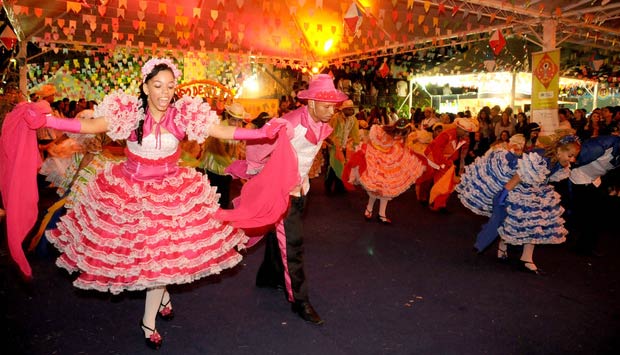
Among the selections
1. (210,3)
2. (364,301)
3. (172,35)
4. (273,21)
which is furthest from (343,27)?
(364,301)

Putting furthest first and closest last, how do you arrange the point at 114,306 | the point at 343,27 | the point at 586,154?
the point at 343,27
the point at 586,154
the point at 114,306

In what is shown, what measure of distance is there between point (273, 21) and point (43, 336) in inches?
510

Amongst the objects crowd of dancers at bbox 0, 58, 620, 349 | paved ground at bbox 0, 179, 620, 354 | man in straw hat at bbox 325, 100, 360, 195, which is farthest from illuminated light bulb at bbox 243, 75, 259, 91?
crowd of dancers at bbox 0, 58, 620, 349

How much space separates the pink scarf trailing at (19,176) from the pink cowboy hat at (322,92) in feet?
6.27

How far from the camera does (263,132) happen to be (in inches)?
122

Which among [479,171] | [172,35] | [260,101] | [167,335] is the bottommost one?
[167,335]

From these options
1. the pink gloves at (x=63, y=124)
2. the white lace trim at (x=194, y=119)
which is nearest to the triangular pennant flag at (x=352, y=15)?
the white lace trim at (x=194, y=119)

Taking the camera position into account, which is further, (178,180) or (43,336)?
(43,336)

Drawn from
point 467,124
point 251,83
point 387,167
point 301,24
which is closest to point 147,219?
point 387,167

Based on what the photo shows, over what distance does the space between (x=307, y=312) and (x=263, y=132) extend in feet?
5.27

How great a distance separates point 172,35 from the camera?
1512 centimetres

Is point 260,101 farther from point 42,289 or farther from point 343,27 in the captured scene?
point 42,289

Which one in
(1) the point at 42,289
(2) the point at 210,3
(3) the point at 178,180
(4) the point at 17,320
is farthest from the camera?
(2) the point at 210,3

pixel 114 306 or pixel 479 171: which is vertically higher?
pixel 479 171
